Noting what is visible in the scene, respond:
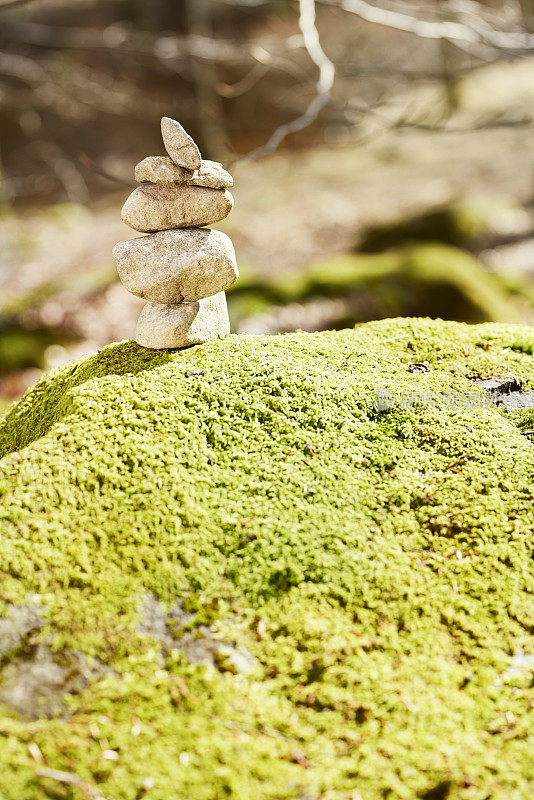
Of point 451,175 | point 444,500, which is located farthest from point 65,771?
point 451,175

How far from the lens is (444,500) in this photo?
2721mm

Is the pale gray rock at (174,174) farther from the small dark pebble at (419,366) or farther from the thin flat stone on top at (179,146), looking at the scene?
the small dark pebble at (419,366)

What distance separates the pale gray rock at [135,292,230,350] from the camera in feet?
10.9

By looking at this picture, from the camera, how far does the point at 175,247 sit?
329cm

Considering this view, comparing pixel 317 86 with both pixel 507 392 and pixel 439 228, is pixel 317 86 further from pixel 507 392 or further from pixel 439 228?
pixel 439 228

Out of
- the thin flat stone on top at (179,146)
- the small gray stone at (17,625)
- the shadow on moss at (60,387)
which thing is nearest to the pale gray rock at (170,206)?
the thin flat stone on top at (179,146)


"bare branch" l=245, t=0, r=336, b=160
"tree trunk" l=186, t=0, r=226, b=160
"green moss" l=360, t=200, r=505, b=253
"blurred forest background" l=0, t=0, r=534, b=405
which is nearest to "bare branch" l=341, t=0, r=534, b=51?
"blurred forest background" l=0, t=0, r=534, b=405

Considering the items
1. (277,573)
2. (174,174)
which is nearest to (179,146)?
(174,174)

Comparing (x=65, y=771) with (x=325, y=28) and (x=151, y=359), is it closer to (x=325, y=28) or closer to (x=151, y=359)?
(x=151, y=359)

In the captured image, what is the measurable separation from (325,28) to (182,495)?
2834 cm

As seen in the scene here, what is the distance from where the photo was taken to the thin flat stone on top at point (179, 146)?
310cm

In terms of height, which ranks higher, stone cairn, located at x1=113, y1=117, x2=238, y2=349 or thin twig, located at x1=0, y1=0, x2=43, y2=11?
thin twig, located at x1=0, y1=0, x2=43, y2=11

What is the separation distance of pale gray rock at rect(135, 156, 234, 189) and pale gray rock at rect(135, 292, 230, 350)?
0.68m

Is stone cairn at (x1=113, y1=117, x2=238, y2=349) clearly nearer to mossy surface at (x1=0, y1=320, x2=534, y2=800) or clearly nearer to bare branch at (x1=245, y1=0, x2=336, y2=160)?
mossy surface at (x1=0, y1=320, x2=534, y2=800)
